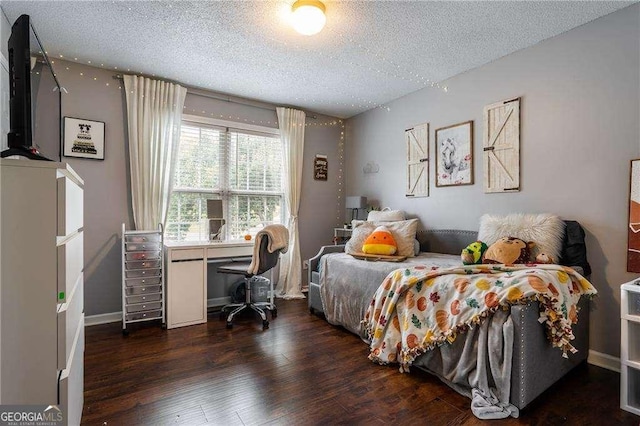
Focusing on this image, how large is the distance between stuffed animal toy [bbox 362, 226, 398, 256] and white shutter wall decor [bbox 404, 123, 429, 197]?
773 mm

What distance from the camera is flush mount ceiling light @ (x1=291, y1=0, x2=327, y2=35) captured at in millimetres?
2039

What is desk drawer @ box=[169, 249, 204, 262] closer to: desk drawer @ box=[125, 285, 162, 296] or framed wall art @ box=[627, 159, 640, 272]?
desk drawer @ box=[125, 285, 162, 296]

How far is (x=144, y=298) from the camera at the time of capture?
2.98 meters

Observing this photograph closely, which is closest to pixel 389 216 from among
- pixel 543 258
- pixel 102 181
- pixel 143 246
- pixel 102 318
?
pixel 543 258

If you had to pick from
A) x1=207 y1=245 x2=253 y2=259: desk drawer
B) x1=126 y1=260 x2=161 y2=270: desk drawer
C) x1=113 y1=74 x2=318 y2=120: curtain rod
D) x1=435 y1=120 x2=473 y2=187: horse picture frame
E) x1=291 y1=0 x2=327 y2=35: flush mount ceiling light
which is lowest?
x1=126 y1=260 x2=161 y2=270: desk drawer

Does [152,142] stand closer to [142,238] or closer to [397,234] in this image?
[142,238]

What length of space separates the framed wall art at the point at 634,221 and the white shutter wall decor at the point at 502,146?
74 cm

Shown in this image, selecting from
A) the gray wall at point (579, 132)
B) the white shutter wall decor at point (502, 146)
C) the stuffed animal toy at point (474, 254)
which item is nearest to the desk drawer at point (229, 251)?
the stuffed animal toy at point (474, 254)

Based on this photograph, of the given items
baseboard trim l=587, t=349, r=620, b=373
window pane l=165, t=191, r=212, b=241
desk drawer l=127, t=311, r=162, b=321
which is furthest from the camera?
window pane l=165, t=191, r=212, b=241

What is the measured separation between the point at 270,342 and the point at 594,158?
2848 millimetres

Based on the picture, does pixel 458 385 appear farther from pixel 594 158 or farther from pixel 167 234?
pixel 167 234

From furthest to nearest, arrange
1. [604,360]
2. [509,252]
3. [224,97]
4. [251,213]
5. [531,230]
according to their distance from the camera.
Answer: [251,213]
[224,97]
[531,230]
[509,252]
[604,360]

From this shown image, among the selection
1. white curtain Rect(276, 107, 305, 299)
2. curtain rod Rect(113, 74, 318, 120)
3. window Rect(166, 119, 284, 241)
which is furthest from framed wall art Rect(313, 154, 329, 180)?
curtain rod Rect(113, 74, 318, 120)

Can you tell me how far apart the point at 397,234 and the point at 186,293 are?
2.16 metres
